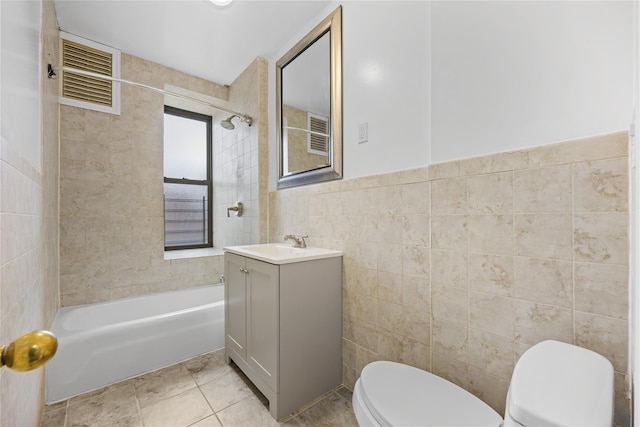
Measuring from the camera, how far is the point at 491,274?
1021mm

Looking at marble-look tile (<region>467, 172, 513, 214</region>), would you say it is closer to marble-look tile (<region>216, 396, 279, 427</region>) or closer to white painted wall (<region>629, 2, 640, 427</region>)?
white painted wall (<region>629, 2, 640, 427</region>)

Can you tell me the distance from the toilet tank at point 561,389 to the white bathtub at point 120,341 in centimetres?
190

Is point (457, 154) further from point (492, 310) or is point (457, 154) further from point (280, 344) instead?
point (280, 344)

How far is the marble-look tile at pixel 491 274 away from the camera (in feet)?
3.21

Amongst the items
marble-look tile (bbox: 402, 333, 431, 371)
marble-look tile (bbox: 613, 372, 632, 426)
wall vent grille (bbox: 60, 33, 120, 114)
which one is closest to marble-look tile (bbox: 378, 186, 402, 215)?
marble-look tile (bbox: 402, 333, 431, 371)

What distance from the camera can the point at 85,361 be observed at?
1.54 meters

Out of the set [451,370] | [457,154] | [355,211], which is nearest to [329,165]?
[355,211]

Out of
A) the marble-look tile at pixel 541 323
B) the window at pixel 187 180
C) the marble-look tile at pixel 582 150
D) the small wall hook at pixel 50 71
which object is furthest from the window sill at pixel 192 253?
the marble-look tile at pixel 582 150

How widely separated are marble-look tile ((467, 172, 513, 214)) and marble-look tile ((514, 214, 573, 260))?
0.06 m

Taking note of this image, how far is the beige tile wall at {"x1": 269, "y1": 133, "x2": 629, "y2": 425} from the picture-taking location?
793mm

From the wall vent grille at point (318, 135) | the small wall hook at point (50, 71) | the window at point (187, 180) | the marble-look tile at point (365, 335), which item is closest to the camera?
the marble-look tile at point (365, 335)

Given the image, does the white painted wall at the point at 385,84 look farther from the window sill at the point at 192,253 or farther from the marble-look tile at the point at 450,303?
the window sill at the point at 192,253

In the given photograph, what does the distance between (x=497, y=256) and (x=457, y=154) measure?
43cm

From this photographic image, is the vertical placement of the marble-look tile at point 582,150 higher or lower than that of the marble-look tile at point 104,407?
higher
